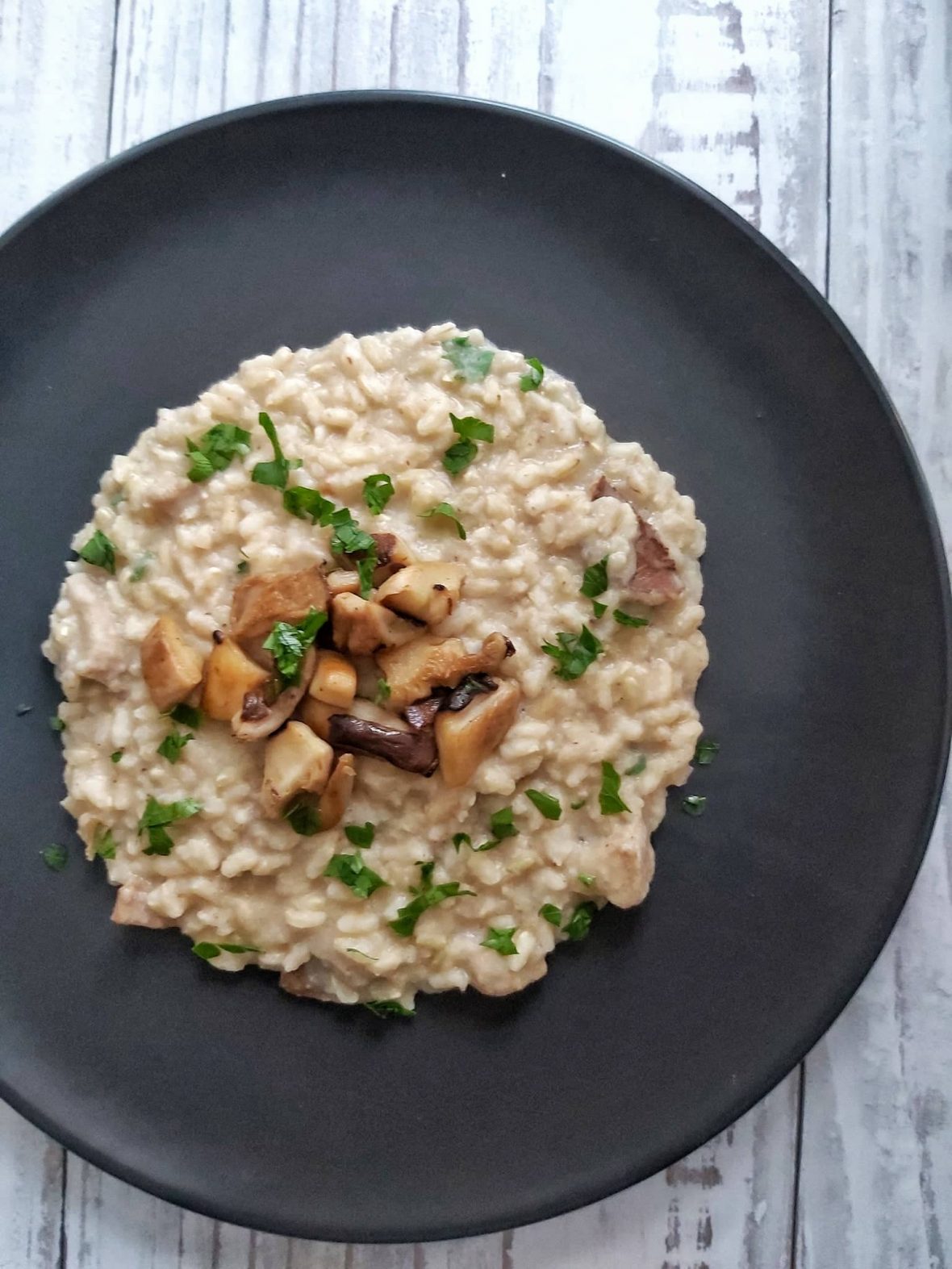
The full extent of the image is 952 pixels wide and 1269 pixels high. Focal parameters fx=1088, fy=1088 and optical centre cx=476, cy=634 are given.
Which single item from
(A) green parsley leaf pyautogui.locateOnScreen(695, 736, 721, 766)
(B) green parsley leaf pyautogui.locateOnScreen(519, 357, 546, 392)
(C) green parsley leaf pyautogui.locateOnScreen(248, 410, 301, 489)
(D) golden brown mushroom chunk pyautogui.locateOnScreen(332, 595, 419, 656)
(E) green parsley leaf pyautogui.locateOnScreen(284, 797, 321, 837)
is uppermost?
(B) green parsley leaf pyautogui.locateOnScreen(519, 357, 546, 392)

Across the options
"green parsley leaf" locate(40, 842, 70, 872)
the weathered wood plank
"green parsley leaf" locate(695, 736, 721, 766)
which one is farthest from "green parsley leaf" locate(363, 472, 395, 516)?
the weathered wood plank

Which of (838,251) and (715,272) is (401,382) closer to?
(715,272)

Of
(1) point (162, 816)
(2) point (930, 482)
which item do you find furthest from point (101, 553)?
(2) point (930, 482)

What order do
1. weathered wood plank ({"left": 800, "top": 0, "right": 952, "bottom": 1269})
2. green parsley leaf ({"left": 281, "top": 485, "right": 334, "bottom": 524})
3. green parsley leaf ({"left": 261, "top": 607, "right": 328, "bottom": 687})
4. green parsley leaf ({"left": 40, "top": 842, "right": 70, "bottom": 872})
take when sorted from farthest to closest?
weathered wood plank ({"left": 800, "top": 0, "right": 952, "bottom": 1269}), green parsley leaf ({"left": 40, "top": 842, "right": 70, "bottom": 872}), green parsley leaf ({"left": 281, "top": 485, "right": 334, "bottom": 524}), green parsley leaf ({"left": 261, "top": 607, "right": 328, "bottom": 687})

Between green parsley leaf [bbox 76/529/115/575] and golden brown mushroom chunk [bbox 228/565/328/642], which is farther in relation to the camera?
green parsley leaf [bbox 76/529/115/575]

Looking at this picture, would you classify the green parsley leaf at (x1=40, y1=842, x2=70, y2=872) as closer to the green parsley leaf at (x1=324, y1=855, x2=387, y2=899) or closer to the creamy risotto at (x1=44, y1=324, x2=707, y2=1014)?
the creamy risotto at (x1=44, y1=324, x2=707, y2=1014)

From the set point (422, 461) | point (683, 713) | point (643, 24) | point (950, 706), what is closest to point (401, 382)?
point (422, 461)

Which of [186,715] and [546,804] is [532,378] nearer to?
[546,804]
